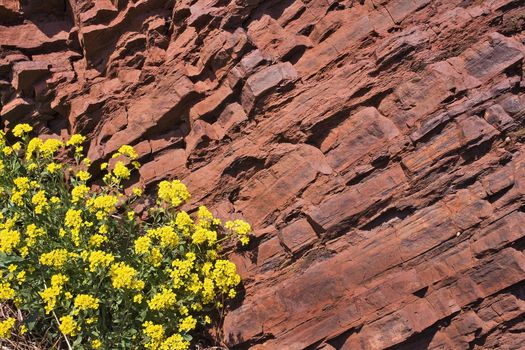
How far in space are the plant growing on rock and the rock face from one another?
0.48 meters

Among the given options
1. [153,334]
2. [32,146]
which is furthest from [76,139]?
[153,334]

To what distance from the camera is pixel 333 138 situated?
20.3 ft

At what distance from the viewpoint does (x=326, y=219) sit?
19.2 feet

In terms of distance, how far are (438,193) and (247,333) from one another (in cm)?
290

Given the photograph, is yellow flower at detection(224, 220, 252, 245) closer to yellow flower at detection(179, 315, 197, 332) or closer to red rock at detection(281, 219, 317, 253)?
red rock at detection(281, 219, 317, 253)

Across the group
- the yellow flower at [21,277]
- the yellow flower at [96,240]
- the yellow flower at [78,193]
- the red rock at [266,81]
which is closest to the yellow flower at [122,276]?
the yellow flower at [96,240]

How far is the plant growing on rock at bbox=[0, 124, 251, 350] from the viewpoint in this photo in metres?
5.62

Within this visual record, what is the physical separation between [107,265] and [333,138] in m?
3.17

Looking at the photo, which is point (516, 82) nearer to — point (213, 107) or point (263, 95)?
point (263, 95)

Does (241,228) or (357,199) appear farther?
(241,228)

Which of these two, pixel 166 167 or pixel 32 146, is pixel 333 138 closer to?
pixel 166 167

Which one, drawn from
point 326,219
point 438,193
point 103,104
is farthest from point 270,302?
point 103,104

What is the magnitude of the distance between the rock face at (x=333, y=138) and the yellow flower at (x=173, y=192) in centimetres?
42

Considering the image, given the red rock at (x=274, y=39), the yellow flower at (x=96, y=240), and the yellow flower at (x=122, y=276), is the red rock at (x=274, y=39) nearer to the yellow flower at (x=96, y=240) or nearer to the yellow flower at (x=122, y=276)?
the yellow flower at (x=96, y=240)
